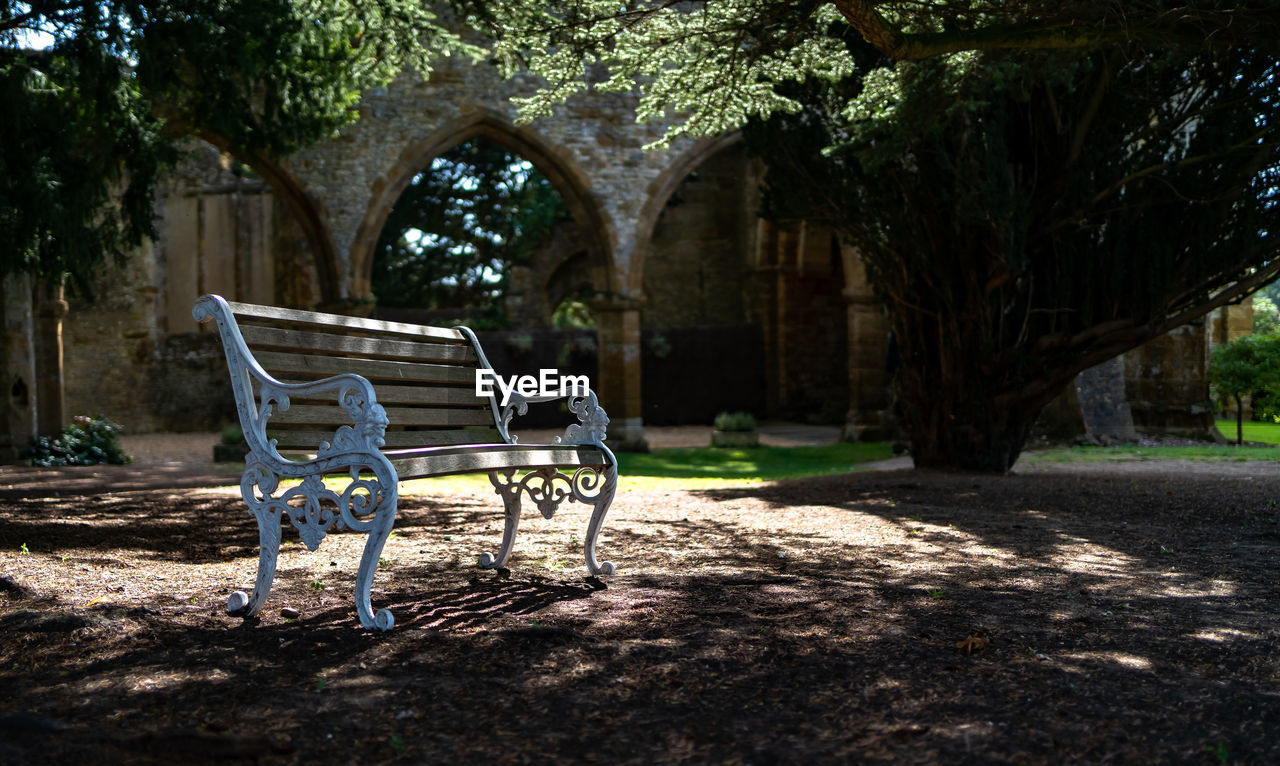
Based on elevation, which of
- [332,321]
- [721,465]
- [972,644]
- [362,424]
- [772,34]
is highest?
[772,34]

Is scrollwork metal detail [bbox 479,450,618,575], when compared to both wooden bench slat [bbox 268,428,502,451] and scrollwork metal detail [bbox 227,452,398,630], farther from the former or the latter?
scrollwork metal detail [bbox 227,452,398,630]

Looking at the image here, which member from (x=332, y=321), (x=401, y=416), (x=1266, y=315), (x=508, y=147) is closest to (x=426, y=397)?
(x=401, y=416)

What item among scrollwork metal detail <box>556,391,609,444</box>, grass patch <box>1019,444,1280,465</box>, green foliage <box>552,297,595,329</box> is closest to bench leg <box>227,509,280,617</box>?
scrollwork metal detail <box>556,391,609,444</box>

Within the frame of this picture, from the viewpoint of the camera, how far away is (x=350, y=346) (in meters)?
3.80

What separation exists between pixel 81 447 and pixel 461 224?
39.0 feet

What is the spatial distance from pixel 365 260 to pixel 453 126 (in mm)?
2195

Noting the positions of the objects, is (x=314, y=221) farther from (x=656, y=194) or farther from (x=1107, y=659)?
(x=1107, y=659)

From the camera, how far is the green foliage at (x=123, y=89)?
5.88 meters

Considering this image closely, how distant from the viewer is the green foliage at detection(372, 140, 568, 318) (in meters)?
22.4

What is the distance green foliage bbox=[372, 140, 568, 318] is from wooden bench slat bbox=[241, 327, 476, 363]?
1833cm

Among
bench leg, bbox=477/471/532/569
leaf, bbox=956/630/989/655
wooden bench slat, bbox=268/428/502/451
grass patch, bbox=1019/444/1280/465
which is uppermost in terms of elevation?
wooden bench slat, bbox=268/428/502/451

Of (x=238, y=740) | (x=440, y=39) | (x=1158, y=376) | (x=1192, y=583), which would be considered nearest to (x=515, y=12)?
(x=440, y=39)

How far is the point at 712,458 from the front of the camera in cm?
1372

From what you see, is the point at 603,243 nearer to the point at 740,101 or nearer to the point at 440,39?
the point at 440,39
